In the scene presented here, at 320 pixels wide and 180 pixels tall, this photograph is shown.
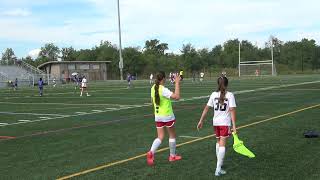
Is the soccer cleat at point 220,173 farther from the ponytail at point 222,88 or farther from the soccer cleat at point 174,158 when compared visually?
the soccer cleat at point 174,158

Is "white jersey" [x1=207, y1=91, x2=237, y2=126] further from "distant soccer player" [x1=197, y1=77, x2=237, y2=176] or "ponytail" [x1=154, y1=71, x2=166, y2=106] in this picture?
"ponytail" [x1=154, y1=71, x2=166, y2=106]

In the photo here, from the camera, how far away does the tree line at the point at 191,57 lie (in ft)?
374

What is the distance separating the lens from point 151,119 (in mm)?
18031

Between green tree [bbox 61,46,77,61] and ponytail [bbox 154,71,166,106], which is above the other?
green tree [bbox 61,46,77,61]

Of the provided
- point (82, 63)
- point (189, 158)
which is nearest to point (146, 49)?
point (82, 63)

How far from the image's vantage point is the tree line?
113875 millimetres

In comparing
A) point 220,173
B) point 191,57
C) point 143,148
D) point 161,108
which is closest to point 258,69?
point 191,57

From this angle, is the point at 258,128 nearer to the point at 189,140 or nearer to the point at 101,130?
the point at 189,140

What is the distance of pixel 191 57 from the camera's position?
121 m

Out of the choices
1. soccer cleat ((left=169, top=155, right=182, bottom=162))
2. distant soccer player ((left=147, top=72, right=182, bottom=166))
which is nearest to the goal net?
soccer cleat ((left=169, top=155, right=182, bottom=162))

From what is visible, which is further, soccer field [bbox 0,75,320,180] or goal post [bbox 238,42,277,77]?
goal post [bbox 238,42,277,77]

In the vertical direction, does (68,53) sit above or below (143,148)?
above

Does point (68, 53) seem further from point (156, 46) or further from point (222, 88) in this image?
point (222, 88)

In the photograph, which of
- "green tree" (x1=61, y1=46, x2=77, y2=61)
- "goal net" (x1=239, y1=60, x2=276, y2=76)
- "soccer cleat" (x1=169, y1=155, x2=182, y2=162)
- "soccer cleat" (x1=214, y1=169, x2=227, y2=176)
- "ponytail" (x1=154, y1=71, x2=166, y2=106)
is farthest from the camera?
"green tree" (x1=61, y1=46, x2=77, y2=61)
